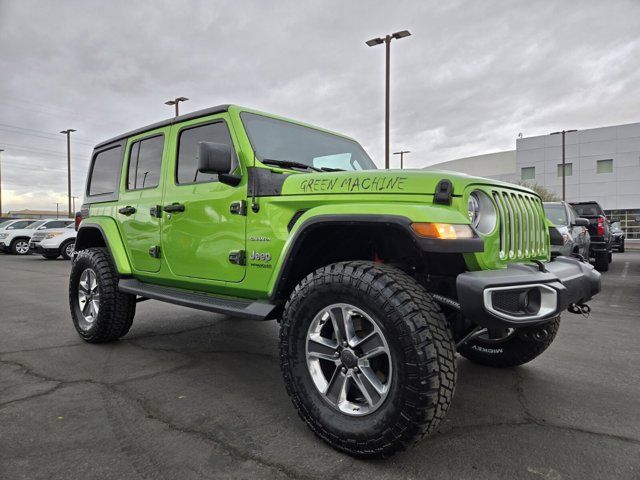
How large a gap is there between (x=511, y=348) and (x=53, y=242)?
53.7 feet

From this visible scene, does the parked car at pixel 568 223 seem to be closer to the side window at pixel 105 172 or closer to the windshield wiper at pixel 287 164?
the windshield wiper at pixel 287 164

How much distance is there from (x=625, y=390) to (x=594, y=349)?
1.16m

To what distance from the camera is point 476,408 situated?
9.37 ft

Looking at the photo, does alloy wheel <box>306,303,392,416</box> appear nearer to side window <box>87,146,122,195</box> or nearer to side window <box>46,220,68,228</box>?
side window <box>87,146,122,195</box>

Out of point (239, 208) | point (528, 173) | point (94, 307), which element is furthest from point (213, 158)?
point (528, 173)

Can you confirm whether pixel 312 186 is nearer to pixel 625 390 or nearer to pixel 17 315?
pixel 625 390

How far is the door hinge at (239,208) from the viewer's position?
301cm

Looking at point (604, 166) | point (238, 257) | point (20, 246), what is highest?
point (604, 166)

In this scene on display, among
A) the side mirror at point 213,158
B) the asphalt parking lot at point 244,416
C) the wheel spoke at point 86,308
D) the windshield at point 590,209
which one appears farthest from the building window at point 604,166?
the side mirror at point 213,158

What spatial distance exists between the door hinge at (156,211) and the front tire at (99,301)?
2.77 ft

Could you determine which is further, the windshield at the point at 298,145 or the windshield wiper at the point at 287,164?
the windshield at the point at 298,145

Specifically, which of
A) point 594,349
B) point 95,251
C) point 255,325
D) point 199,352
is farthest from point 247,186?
point 594,349

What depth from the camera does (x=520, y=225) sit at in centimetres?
267

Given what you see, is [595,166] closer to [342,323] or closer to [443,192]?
[443,192]
